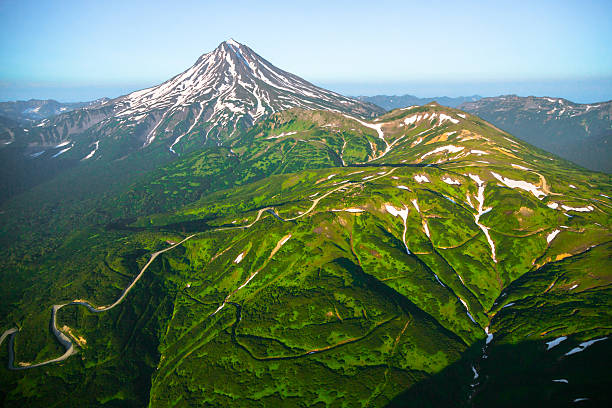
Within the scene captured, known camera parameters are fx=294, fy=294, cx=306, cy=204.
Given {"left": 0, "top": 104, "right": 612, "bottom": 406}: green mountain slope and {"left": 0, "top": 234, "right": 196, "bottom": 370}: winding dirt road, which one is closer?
{"left": 0, "top": 104, "right": 612, "bottom": 406}: green mountain slope

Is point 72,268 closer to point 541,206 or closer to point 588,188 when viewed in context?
point 541,206

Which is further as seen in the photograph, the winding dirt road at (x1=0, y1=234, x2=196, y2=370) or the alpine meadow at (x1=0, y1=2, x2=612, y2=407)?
the winding dirt road at (x1=0, y1=234, x2=196, y2=370)

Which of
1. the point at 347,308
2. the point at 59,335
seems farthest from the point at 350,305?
the point at 59,335

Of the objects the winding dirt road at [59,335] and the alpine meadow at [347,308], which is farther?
the winding dirt road at [59,335]

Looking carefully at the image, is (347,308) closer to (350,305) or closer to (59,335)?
(350,305)

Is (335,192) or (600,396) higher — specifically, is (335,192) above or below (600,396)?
above

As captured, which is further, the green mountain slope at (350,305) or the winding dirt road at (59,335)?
the winding dirt road at (59,335)

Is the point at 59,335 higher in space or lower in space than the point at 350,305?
lower

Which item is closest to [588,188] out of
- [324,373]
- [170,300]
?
[324,373]
